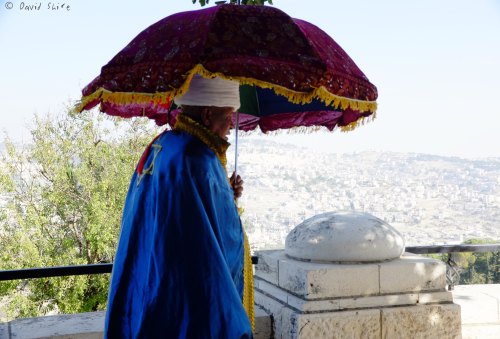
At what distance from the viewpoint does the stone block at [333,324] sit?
3424mm

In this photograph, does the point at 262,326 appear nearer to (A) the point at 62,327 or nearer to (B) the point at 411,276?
(B) the point at 411,276

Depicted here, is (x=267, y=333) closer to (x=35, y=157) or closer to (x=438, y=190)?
(x=35, y=157)

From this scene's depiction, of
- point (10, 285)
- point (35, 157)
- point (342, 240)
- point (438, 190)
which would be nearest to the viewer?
point (342, 240)

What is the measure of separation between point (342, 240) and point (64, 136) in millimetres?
26031

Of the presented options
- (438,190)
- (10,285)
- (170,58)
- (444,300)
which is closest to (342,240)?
(444,300)

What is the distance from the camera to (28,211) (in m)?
26.7

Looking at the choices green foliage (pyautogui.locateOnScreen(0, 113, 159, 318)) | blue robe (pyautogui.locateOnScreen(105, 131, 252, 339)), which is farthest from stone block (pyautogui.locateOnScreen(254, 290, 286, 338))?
green foliage (pyautogui.locateOnScreen(0, 113, 159, 318))

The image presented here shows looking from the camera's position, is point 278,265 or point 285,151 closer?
point 278,265

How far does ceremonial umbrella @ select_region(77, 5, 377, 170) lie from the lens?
211cm

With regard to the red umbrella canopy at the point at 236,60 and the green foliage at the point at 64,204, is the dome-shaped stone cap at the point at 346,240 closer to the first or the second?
the red umbrella canopy at the point at 236,60

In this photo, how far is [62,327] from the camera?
3.65 meters

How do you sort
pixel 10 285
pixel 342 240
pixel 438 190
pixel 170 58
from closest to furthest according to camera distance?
pixel 170 58 < pixel 342 240 < pixel 10 285 < pixel 438 190

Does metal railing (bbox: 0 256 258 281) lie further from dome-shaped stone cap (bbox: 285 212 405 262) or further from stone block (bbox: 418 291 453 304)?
stone block (bbox: 418 291 453 304)

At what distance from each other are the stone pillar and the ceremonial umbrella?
1325 mm
